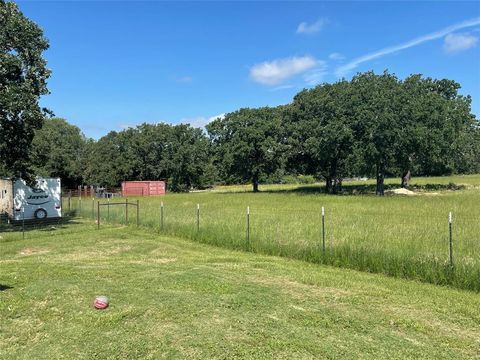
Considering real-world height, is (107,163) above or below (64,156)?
below

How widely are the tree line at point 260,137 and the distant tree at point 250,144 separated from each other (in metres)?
0.16

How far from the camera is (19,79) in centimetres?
2083

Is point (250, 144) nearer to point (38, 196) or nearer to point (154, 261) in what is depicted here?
point (38, 196)

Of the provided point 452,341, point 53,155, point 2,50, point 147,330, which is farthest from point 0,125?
point 53,155

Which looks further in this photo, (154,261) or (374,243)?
(374,243)

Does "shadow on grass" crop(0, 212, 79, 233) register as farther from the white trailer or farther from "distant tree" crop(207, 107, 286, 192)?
"distant tree" crop(207, 107, 286, 192)

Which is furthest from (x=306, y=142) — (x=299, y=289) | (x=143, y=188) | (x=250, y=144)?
(x=299, y=289)

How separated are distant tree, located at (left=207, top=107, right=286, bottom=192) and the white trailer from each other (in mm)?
36784

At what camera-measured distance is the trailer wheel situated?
25.6 meters

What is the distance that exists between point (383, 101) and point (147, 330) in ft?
132

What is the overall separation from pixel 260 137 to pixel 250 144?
6.67 ft

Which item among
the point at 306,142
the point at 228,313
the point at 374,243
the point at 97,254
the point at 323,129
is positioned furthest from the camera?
the point at 306,142

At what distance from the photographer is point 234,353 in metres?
5.43

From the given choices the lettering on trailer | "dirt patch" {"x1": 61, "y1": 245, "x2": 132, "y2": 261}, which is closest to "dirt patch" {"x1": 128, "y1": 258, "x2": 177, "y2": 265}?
"dirt patch" {"x1": 61, "y1": 245, "x2": 132, "y2": 261}
